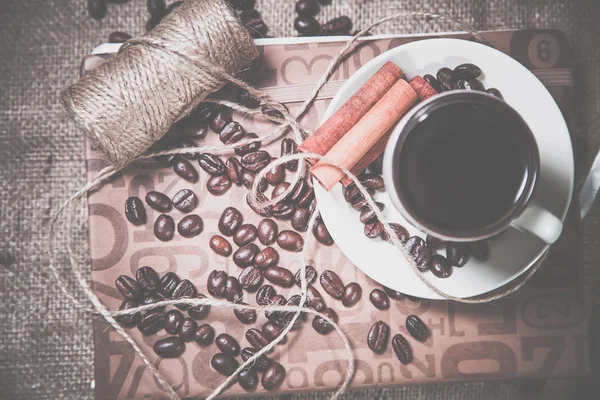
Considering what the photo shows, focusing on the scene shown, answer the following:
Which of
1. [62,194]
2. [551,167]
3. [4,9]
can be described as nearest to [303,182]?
[551,167]

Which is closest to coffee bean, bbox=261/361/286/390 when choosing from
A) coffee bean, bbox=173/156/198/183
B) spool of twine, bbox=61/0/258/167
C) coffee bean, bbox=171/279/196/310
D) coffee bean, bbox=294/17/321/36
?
coffee bean, bbox=171/279/196/310

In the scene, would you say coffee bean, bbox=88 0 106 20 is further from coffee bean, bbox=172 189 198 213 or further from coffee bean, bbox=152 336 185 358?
coffee bean, bbox=152 336 185 358

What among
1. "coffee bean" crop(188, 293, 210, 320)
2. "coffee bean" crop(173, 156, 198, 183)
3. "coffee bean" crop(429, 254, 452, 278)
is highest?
"coffee bean" crop(173, 156, 198, 183)

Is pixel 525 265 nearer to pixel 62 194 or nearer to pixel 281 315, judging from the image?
pixel 281 315

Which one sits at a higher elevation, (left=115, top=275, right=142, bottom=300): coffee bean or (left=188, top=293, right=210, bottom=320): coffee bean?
(left=115, top=275, right=142, bottom=300): coffee bean

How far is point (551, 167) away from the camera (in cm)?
84

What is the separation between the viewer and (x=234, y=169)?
3.19ft

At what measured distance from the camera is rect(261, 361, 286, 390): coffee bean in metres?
0.98

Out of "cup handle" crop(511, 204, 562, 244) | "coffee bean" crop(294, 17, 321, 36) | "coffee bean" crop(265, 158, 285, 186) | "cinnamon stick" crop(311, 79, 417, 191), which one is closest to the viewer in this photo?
"cup handle" crop(511, 204, 562, 244)

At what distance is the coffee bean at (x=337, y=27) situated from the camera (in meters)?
1.16

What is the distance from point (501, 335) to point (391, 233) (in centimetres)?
41

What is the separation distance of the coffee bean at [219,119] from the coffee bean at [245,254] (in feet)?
0.83

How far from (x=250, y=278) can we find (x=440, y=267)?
15.0 inches

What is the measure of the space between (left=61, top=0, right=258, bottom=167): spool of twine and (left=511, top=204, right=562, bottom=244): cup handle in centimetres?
57
